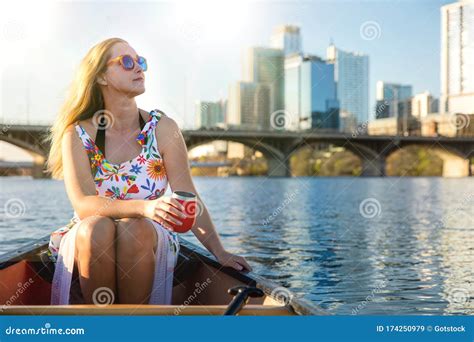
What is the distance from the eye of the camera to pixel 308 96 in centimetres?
6025

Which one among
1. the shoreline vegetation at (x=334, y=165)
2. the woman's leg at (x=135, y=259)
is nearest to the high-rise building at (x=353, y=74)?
the shoreline vegetation at (x=334, y=165)

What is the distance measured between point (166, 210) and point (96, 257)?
394 millimetres

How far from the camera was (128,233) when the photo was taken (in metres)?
2.60

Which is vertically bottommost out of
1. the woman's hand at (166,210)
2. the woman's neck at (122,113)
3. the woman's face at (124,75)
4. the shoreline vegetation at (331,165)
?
the shoreline vegetation at (331,165)

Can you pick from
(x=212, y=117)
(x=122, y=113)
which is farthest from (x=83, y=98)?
(x=212, y=117)

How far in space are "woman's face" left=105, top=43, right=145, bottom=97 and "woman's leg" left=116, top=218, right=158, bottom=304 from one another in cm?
62

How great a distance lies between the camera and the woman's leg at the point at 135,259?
2.60 m

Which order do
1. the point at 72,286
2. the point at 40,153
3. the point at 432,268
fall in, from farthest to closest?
the point at 40,153 → the point at 432,268 → the point at 72,286

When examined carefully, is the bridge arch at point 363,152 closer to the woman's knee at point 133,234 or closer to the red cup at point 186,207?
the woman's knee at point 133,234

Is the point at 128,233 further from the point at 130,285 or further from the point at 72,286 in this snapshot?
the point at 72,286

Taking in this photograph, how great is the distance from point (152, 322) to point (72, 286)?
548 millimetres

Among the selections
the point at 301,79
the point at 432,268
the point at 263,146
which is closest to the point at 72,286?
the point at 432,268

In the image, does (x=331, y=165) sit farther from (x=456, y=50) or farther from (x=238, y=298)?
(x=238, y=298)

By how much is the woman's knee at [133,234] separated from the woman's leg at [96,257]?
0.10 feet
